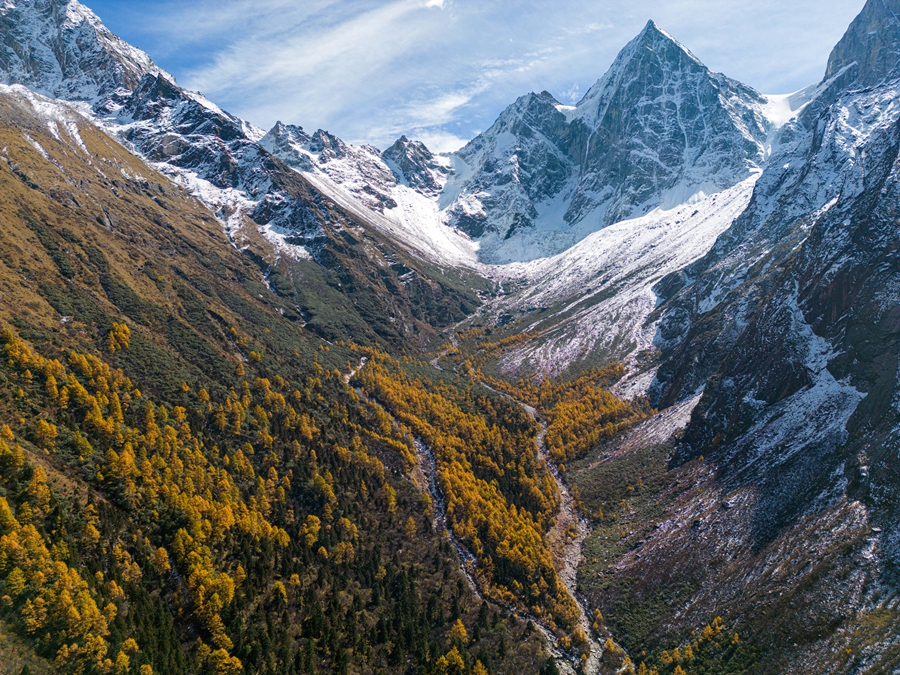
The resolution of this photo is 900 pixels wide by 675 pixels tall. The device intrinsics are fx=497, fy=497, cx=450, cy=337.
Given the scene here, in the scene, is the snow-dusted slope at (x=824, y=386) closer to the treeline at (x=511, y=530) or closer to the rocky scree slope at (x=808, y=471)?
the rocky scree slope at (x=808, y=471)

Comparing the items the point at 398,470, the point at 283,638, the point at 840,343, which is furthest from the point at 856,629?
the point at 398,470

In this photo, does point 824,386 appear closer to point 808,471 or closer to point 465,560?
point 808,471

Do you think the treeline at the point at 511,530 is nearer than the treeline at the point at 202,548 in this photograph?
No

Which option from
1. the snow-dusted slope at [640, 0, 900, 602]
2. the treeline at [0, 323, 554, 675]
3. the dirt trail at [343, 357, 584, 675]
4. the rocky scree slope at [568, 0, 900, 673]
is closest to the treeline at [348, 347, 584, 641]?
the dirt trail at [343, 357, 584, 675]

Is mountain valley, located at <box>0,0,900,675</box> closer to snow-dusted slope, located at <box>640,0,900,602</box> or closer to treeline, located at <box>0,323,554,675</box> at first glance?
treeline, located at <box>0,323,554,675</box>

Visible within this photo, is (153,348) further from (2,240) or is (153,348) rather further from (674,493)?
(674,493)

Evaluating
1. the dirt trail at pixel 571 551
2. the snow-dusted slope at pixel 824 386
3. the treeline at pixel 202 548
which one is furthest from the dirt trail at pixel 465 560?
the snow-dusted slope at pixel 824 386

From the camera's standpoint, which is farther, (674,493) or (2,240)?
(2,240)

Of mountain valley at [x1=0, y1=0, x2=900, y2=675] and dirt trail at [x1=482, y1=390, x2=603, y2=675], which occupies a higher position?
mountain valley at [x1=0, y1=0, x2=900, y2=675]

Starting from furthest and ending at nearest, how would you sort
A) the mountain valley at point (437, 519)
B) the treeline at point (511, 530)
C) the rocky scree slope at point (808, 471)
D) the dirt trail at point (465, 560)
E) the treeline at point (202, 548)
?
the treeline at point (511, 530)
the dirt trail at point (465, 560)
the rocky scree slope at point (808, 471)
the mountain valley at point (437, 519)
the treeline at point (202, 548)

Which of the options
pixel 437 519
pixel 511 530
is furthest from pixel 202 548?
pixel 511 530

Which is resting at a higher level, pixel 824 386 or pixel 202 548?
pixel 824 386
